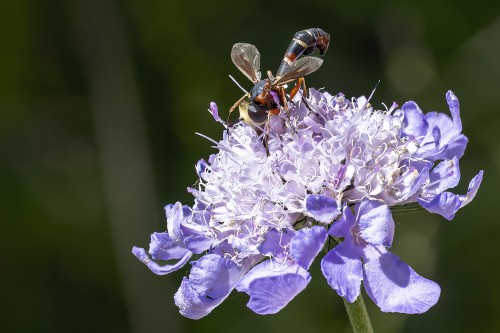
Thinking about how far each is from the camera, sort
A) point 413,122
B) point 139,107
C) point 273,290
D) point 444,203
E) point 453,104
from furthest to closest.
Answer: point 139,107 → point 413,122 → point 453,104 → point 444,203 → point 273,290

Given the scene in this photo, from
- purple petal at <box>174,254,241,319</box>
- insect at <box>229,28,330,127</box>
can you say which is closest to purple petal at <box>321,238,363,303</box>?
purple petal at <box>174,254,241,319</box>

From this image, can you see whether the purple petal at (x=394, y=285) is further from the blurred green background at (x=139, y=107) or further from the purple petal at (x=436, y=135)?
the blurred green background at (x=139, y=107)

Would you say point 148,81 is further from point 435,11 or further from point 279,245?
point 279,245

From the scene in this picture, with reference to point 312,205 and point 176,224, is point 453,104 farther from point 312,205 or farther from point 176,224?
point 176,224

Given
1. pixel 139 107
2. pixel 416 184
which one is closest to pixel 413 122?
pixel 416 184

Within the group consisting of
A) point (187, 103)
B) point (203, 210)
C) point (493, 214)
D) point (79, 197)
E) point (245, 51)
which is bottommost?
point (493, 214)

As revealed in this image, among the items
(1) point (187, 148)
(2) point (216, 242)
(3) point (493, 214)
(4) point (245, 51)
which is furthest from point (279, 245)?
(1) point (187, 148)
